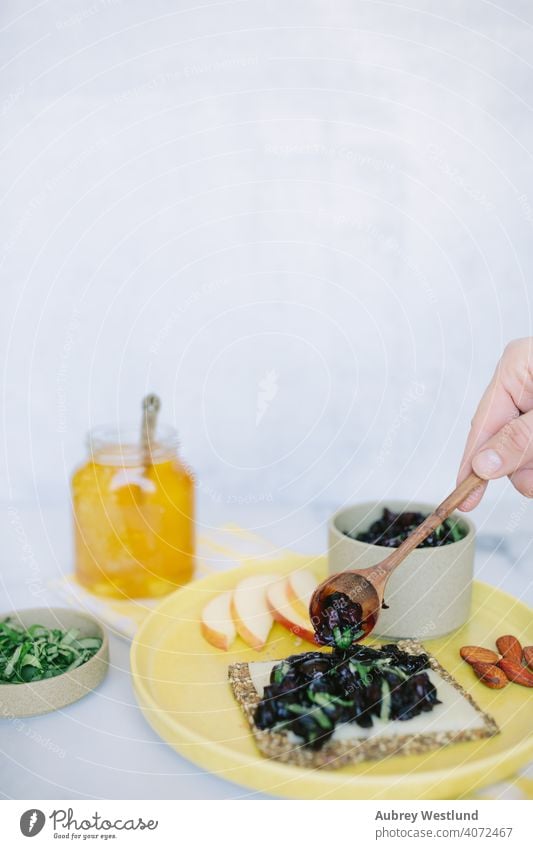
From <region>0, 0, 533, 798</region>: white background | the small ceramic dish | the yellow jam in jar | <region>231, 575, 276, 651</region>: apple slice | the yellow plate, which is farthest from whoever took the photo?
<region>0, 0, 533, 798</region>: white background

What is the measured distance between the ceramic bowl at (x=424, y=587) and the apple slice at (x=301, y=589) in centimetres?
6

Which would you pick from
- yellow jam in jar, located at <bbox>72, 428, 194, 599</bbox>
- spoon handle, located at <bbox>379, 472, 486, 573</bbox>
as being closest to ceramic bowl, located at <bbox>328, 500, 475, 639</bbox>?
spoon handle, located at <bbox>379, 472, 486, 573</bbox>

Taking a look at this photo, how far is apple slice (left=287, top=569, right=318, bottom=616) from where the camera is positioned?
78 centimetres

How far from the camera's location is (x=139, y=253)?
1260 millimetres

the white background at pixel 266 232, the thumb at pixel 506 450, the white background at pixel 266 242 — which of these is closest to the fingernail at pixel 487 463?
the thumb at pixel 506 450

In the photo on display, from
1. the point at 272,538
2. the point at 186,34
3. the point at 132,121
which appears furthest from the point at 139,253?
the point at 272,538

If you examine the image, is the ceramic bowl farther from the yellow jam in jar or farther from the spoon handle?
the yellow jam in jar

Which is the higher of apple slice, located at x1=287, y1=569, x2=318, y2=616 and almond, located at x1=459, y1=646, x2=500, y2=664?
almond, located at x1=459, y1=646, x2=500, y2=664

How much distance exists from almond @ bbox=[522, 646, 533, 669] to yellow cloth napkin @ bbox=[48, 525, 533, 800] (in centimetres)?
12

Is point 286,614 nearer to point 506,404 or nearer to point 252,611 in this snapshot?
point 252,611

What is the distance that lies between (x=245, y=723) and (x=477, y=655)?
0.22 meters

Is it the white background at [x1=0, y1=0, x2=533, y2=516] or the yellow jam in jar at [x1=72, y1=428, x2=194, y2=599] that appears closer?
the yellow jam in jar at [x1=72, y1=428, x2=194, y2=599]

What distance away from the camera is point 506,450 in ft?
2.36

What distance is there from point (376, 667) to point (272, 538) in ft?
1.55
